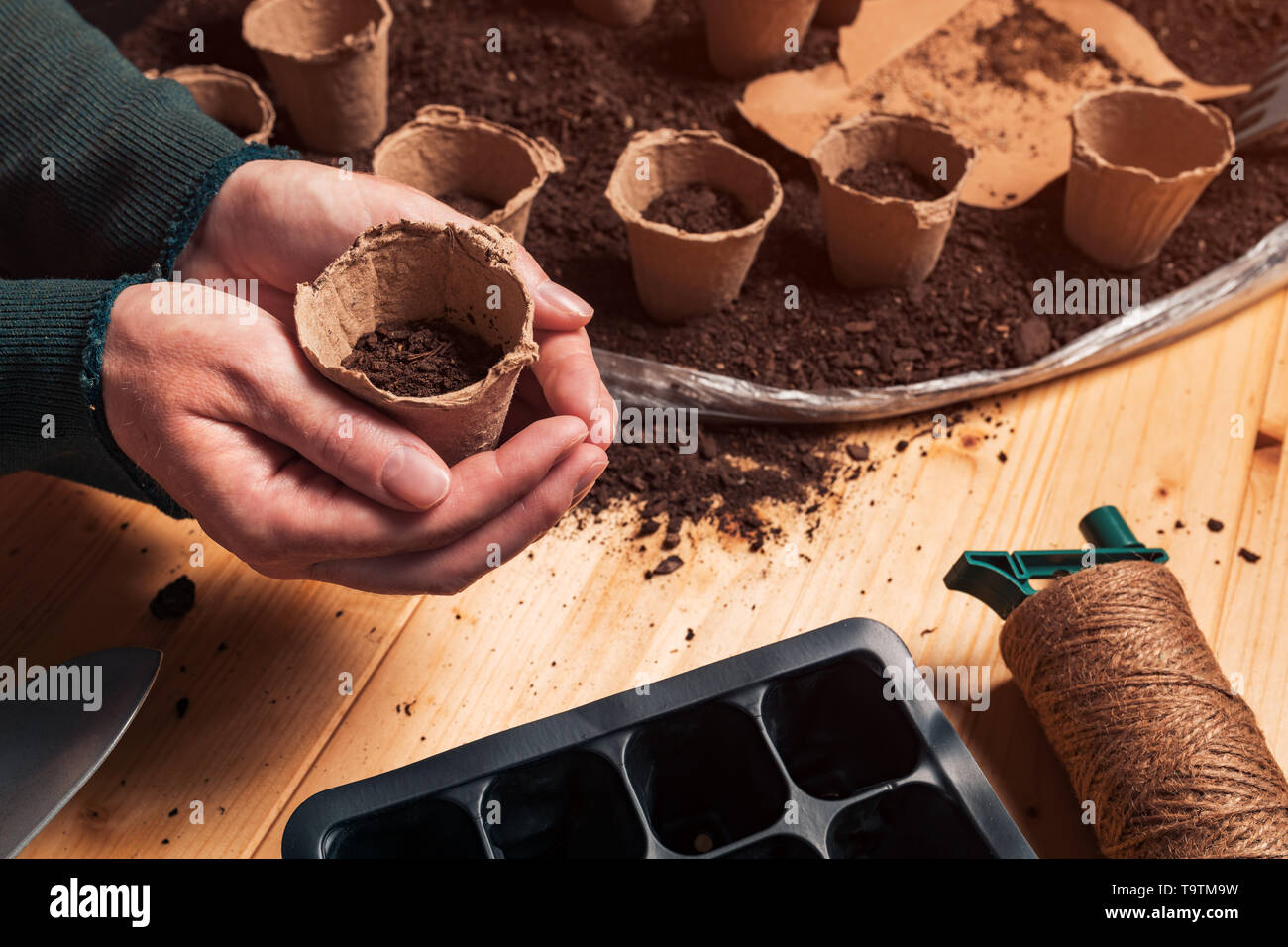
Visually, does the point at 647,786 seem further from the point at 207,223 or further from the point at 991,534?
the point at 207,223

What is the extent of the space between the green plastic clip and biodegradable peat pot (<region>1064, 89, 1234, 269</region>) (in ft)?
2.42

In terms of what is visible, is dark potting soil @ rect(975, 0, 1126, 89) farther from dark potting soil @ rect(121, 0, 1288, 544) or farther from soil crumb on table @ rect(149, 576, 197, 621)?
soil crumb on table @ rect(149, 576, 197, 621)

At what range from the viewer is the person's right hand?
101 centimetres

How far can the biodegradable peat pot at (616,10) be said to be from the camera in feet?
7.25

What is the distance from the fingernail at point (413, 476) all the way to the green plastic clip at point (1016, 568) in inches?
27.3

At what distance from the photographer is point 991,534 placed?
1.50 metres

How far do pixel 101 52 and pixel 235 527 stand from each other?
81 cm

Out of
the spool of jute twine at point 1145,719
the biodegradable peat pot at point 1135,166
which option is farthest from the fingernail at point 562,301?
the biodegradable peat pot at point 1135,166

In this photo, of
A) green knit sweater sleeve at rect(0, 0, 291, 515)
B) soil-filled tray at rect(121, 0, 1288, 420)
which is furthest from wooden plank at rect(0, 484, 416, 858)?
soil-filled tray at rect(121, 0, 1288, 420)

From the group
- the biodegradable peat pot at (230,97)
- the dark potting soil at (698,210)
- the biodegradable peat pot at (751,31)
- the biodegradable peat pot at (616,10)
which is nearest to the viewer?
the dark potting soil at (698,210)

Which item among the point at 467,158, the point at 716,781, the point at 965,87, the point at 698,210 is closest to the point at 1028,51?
the point at 965,87

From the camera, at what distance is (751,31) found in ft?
6.82

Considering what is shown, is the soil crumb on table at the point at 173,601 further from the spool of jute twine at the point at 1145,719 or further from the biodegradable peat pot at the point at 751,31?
the biodegradable peat pot at the point at 751,31

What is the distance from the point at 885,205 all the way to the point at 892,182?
0.21 meters
